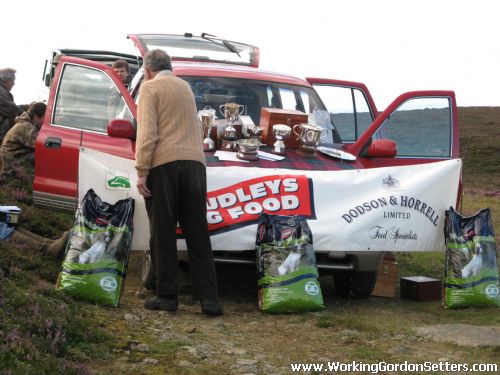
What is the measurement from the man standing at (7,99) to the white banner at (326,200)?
6.48 meters

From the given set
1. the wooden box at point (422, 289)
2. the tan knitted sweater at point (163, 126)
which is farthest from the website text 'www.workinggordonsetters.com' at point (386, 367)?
the wooden box at point (422, 289)

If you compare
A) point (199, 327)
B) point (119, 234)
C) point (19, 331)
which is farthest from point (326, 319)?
point (19, 331)

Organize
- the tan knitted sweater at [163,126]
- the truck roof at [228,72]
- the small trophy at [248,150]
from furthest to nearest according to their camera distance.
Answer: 1. the truck roof at [228,72]
2. the small trophy at [248,150]
3. the tan knitted sweater at [163,126]

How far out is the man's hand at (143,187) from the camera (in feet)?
22.9

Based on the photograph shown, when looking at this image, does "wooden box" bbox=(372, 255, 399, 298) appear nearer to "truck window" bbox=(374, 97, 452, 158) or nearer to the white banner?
the white banner

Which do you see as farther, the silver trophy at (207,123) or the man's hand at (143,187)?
the silver trophy at (207,123)

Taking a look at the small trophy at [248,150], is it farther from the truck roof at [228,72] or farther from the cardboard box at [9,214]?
the cardboard box at [9,214]

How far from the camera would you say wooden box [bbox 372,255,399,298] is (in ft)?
27.6

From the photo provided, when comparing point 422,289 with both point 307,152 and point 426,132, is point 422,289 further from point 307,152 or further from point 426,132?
point 426,132

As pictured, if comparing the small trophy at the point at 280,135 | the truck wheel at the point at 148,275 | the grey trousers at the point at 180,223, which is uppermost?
the small trophy at the point at 280,135

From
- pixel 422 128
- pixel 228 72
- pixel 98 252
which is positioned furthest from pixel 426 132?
pixel 98 252

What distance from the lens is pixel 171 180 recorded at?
22.9 ft

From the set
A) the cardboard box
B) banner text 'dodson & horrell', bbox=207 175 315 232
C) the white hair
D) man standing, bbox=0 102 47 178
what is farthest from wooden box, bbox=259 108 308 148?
the white hair

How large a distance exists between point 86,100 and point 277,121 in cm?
197
